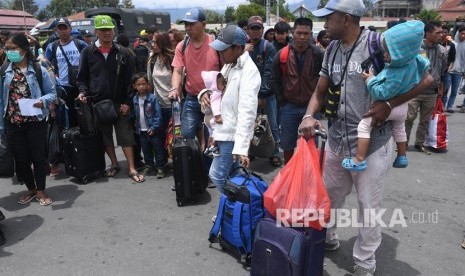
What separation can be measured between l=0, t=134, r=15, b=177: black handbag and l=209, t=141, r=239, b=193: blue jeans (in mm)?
2094

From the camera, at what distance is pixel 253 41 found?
535 cm

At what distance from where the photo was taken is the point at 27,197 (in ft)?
14.2

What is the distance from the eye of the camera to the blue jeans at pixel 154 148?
5.00 metres

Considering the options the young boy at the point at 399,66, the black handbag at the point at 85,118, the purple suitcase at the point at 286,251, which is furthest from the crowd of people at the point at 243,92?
the purple suitcase at the point at 286,251

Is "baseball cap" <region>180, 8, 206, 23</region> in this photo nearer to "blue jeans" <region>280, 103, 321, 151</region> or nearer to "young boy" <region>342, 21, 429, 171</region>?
"blue jeans" <region>280, 103, 321, 151</region>

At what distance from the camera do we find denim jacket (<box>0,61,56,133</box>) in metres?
3.89

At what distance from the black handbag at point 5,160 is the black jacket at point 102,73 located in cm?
128

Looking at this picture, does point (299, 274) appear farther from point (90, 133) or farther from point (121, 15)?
point (121, 15)

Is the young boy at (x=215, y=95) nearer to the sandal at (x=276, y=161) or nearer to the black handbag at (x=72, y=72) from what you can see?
the sandal at (x=276, y=161)

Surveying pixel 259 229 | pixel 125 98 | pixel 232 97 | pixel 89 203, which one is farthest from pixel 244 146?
pixel 125 98

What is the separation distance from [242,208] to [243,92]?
0.92 metres

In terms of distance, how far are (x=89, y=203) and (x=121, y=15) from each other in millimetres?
16384

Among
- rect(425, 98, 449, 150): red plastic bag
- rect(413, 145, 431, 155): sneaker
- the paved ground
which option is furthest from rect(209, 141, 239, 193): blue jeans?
rect(425, 98, 449, 150): red plastic bag

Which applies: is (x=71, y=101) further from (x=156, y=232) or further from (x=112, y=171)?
(x=156, y=232)
